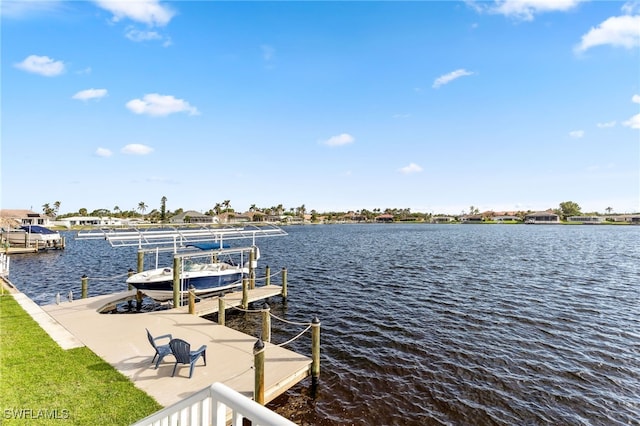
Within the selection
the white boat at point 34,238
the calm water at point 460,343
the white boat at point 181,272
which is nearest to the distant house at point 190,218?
the white boat at point 34,238

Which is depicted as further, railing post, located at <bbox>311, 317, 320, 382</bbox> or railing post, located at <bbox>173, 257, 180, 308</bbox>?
railing post, located at <bbox>173, 257, 180, 308</bbox>

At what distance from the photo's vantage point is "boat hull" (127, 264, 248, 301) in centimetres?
1844

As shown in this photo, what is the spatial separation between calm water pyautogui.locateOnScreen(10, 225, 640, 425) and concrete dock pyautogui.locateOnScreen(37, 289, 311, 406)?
1034mm

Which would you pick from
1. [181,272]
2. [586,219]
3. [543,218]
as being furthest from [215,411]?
[586,219]

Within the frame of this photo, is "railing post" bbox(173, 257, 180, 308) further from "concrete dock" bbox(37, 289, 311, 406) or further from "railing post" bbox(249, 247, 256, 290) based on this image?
"railing post" bbox(249, 247, 256, 290)

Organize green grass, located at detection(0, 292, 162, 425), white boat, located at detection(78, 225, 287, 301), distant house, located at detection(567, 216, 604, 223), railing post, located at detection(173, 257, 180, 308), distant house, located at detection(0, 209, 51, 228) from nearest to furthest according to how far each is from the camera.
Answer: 1. green grass, located at detection(0, 292, 162, 425)
2. railing post, located at detection(173, 257, 180, 308)
3. white boat, located at detection(78, 225, 287, 301)
4. distant house, located at detection(0, 209, 51, 228)
5. distant house, located at detection(567, 216, 604, 223)

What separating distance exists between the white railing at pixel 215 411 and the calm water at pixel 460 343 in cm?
694

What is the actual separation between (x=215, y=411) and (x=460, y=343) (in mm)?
14589

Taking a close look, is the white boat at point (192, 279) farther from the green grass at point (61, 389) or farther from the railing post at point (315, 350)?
the railing post at point (315, 350)

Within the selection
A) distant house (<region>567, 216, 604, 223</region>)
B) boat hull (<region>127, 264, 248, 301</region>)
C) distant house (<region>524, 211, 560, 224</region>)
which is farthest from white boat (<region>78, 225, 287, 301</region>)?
distant house (<region>567, 216, 604, 223</region>)

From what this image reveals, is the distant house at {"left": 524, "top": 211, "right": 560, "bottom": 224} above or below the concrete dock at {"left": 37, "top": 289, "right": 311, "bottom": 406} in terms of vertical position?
above

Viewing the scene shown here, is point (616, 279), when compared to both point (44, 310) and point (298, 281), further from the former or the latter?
point (44, 310)

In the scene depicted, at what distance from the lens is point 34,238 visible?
50844 millimetres

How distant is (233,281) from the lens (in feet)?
70.6
